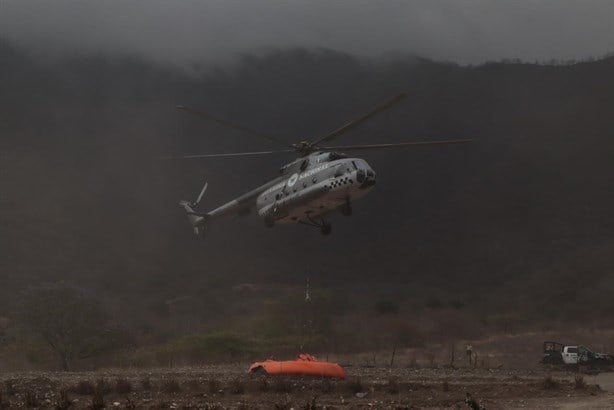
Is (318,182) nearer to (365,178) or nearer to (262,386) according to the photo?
(365,178)

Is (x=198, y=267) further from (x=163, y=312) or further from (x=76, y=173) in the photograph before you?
(x=76, y=173)

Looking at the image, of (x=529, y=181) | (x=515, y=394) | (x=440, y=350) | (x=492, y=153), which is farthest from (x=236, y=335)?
(x=492, y=153)

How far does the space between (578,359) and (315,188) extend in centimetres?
1797

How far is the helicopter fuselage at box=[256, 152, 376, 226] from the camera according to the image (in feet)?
90.5

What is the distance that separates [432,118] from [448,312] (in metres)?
56.8

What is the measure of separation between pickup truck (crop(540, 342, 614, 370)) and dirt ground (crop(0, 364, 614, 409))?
9.47 m

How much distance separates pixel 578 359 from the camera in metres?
38.4

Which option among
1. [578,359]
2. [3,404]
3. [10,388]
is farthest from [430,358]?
[3,404]

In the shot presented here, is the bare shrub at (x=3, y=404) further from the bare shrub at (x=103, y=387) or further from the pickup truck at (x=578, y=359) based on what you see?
the pickup truck at (x=578, y=359)

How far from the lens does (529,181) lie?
283 feet

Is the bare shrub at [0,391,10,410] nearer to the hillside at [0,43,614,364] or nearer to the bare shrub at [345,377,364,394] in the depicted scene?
the bare shrub at [345,377,364,394]

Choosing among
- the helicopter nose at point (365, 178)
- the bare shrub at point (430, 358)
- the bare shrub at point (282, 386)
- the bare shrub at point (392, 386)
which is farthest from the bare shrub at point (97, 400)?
the bare shrub at point (430, 358)

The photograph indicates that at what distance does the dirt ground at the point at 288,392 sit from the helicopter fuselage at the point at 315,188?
20.3 ft

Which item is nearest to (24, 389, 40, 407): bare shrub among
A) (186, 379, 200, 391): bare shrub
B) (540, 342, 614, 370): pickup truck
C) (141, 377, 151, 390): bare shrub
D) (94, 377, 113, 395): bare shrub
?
(94, 377, 113, 395): bare shrub
